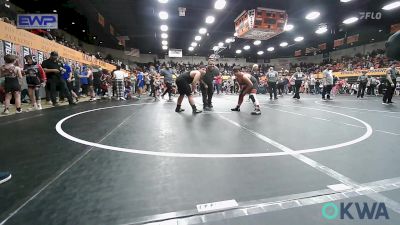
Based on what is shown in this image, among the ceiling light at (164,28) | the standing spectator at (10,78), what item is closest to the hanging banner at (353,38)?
the ceiling light at (164,28)

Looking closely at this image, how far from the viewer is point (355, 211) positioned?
1.57 m

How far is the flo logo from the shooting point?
151cm

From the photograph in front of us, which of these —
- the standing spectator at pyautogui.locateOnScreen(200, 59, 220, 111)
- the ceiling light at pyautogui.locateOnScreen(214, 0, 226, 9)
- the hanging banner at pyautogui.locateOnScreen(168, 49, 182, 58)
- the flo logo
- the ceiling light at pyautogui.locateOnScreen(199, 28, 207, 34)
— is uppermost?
the ceiling light at pyautogui.locateOnScreen(199, 28, 207, 34)

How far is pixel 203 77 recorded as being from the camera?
8.55 meters

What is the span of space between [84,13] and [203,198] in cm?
1975

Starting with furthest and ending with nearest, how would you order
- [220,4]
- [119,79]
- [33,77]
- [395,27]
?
[395,27] < [220,4] < [119,79] < [33,77]

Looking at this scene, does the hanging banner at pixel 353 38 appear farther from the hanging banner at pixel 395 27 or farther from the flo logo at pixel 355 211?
the flo logo at pixel 355 211

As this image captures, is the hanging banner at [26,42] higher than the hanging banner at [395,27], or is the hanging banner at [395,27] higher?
the hanging banner at [395,27]

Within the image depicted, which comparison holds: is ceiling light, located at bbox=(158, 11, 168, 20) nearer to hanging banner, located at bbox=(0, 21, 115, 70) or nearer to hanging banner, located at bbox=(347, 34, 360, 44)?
hanging banner, located at bbox=(0, 21, 115, 70)

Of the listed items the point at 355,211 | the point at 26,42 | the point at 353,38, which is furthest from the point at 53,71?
the point at 353,38

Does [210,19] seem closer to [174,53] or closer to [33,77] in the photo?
[33,77]

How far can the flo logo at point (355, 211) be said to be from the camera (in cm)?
151

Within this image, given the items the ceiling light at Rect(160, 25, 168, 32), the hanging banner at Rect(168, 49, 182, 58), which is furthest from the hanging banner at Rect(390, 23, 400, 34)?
the hanging banner at Rect(168, 49, 182, 58)

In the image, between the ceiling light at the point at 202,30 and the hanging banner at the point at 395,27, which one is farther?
the ceiling light at the point at 202,30
